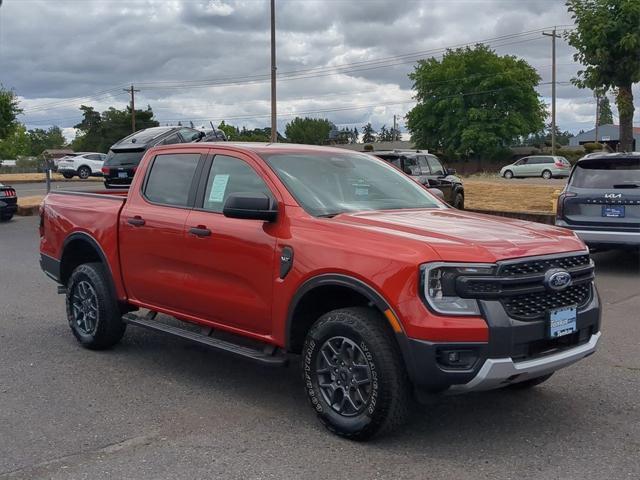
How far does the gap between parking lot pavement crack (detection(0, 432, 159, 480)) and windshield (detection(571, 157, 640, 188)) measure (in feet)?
25.9

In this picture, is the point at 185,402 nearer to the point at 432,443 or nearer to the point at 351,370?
the point at 351,370

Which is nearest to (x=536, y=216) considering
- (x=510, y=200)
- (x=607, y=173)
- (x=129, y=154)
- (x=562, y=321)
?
(x=607, y=173)

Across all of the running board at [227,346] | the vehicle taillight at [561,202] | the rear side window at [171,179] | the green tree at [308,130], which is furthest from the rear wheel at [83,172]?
the green tree at [308,130]

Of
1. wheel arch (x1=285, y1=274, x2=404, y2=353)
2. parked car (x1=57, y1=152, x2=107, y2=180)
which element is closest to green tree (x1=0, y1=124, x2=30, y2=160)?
parked car (x1=57, y1=152, x2=107, y2=180)

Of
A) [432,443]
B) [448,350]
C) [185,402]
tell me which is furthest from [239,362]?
[448,350]

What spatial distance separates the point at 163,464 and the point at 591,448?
8.05ft

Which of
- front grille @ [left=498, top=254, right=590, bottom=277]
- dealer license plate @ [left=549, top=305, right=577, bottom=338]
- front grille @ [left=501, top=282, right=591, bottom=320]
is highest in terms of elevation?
front grille @ [left=498, top=254, right=590, bottom=277]

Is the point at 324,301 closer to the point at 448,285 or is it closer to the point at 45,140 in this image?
the point at 448,285

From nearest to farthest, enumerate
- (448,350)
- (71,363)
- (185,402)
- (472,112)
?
1. (448,350)
2. (185,402)
3. (71,363)
4. (472,112)

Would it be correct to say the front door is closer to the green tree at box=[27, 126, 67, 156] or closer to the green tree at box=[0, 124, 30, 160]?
the green tree at box=[0, 124, 30, 160]

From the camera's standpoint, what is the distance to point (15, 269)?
11.3 metres

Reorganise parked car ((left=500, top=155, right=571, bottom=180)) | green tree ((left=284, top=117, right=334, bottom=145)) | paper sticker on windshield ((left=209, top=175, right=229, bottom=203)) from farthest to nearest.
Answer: green tree ((left=284, top=117, right=334, bottom=145)), parked car ((left=500, top=155, right=571, bottom=180)), paper sticker on windshield ((left=209, top=175, right=229, bottom=203))

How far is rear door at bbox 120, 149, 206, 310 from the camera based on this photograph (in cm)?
552

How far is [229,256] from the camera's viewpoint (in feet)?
16.5
